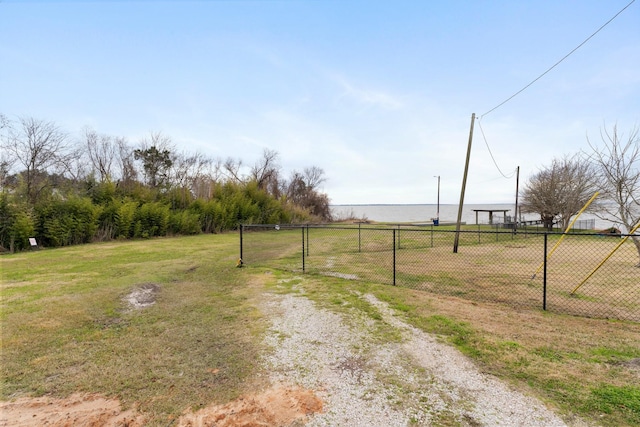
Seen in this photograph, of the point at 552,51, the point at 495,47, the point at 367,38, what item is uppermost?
the point at 367,38

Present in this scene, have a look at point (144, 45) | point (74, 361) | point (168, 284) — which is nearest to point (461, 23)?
point (144, 45)

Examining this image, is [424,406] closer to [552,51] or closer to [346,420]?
[346,420]

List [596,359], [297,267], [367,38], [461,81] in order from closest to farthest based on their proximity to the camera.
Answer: [596,359]
[297,267]
[367,38]
[461,81]

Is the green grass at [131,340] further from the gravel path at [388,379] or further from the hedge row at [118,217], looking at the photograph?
the hedge row at [118,217]

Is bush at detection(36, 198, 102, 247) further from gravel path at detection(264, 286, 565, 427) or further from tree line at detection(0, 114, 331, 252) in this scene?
gravel path at detection(264, 286, 565, 427)

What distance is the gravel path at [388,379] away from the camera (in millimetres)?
2082

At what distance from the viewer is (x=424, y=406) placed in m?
2.21

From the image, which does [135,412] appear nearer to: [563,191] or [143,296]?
[143,296]

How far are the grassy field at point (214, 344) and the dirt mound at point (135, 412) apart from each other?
11cm

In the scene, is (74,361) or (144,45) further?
(144,45)

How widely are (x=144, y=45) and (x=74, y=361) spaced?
8533mm

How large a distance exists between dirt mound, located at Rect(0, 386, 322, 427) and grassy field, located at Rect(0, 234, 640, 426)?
109 mm

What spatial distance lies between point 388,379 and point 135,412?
2.02 meters

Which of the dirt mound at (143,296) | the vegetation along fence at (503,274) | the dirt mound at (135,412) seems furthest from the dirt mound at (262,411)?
the dirt mound at (143,296)
